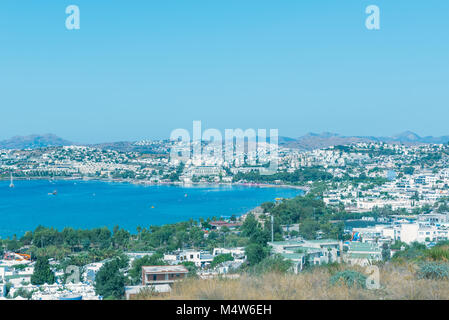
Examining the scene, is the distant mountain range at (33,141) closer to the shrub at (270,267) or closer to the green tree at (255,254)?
the green tree at (255,254)

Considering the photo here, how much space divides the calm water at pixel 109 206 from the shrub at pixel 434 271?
10.4m

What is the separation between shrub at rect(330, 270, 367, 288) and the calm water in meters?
10.4

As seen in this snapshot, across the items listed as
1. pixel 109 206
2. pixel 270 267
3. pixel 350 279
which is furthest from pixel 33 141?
pixel 350 279

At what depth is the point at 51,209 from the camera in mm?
16859

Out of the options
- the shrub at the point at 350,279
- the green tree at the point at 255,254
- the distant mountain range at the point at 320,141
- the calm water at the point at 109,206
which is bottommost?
the calm water at the point at 109,206

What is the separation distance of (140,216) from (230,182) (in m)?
13.5

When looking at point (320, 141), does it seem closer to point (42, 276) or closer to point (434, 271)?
point (42, 276)

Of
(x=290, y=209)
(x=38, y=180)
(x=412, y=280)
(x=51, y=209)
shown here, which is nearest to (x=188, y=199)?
(x=51, y=209)

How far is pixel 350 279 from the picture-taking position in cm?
171

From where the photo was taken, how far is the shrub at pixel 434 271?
178 cm

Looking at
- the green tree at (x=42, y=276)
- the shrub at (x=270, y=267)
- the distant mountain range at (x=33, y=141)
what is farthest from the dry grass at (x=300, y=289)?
the distant mountain range at (x=33, y=141)

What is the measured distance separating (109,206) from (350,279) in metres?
16.2

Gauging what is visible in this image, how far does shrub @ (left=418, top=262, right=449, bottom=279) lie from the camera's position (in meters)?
1.78
